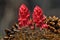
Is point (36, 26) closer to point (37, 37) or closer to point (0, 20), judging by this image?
point (37, 37)

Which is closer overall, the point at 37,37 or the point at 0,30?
the point at 37,37

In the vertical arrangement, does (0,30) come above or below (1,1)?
below

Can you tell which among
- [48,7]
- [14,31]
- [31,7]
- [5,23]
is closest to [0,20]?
[5,23]

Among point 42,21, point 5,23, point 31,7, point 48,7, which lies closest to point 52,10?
point 48,7

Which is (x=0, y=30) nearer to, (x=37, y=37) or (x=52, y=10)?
(x=52, y=10)

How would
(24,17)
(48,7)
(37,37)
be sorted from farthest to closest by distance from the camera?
(48,7) → (24,17) → (37,37)

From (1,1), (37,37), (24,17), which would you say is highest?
(1,1)

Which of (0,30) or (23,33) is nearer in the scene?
(23,33)

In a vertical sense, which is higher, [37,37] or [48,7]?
[48,7]

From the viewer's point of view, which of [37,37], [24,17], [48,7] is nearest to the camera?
[37,37]
